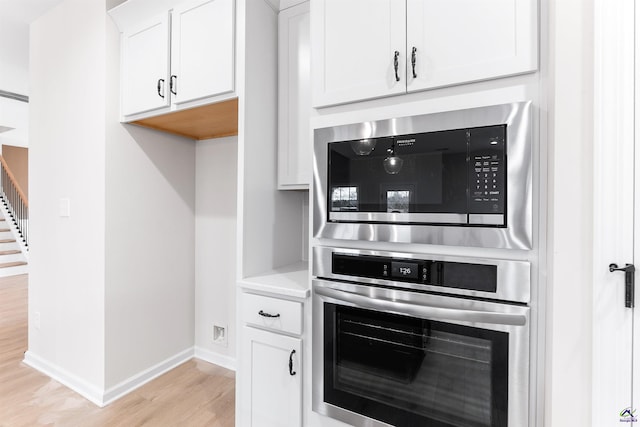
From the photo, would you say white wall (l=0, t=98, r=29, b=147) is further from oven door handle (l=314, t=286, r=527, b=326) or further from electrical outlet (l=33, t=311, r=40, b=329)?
oven door handle (l=314, t=286, r=527, b=326)

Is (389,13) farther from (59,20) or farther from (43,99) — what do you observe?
(43,99)

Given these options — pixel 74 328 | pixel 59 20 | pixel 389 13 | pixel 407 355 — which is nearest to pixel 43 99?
pixel 59 20

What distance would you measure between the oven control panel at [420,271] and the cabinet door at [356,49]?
0.64 meters

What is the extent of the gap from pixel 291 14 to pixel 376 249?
1.36 meters

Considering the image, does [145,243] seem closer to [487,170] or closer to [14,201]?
[487,170]

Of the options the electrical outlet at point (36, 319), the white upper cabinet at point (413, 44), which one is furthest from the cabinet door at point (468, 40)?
the electrical outlet at point (36, 319)

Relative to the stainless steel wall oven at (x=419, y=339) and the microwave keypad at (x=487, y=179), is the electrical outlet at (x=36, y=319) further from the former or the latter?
the microwave keypad at (x=487, y=179)

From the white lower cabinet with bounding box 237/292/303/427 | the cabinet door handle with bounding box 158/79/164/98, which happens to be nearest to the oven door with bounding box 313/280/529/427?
the white lower cabinet with bounding box 237/292/303/427

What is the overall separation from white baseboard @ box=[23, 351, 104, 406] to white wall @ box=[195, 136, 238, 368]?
74cm

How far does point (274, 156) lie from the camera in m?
1.83

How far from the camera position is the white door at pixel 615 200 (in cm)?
97

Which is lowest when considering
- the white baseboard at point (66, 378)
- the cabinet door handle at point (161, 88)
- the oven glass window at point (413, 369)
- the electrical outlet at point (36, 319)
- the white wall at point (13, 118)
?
the white baseboard at point (66, 378)

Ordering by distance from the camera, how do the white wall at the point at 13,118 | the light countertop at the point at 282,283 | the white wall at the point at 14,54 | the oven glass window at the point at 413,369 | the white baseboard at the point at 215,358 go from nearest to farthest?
the oven glass window at the point at 413,369 → the light countertop at the point at 282,283 → the white baseboard at the point at 215,358 → the white wall at the point at 14,54 → the white wall at the point at 13,118

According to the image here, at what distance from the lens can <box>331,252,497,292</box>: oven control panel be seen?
1.09 metres
